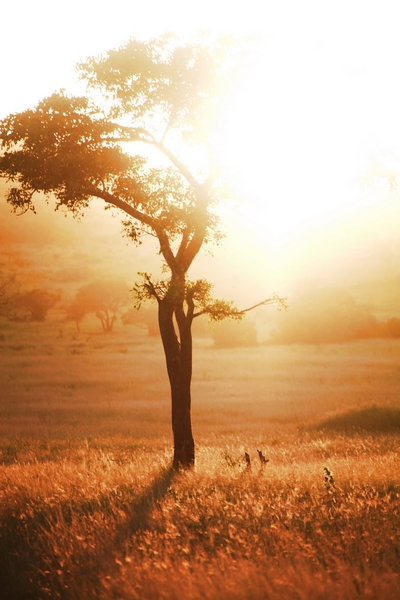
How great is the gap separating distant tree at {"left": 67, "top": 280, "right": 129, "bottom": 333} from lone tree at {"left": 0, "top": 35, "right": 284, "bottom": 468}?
58113 millimetres

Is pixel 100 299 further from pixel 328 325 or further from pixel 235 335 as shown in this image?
pixel 328 325

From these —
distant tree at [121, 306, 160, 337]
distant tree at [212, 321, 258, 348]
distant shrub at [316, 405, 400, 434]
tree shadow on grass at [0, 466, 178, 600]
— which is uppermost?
distant tree at [121, 306, 160, 337]

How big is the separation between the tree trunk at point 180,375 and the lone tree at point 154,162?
0.02 meters

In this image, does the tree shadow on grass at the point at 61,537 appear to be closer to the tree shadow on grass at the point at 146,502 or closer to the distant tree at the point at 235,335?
the tree shadow on grass at the point at 146,502

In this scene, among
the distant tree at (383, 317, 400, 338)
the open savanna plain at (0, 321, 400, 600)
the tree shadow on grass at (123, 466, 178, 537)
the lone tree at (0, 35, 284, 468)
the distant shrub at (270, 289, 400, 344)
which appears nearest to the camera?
the open savanna plain at (0, 321, 400, 600)

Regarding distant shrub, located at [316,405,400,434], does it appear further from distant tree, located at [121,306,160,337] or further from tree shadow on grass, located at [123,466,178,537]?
distant tree, located at [121,306,160,337]

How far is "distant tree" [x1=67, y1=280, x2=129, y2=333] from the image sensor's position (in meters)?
72.4

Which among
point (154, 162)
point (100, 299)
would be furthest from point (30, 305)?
point (154, 162)

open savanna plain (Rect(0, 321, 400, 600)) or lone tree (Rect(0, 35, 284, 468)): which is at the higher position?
lone tree (Rect(0, 35, 284, 468))

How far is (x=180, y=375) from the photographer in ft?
45.5

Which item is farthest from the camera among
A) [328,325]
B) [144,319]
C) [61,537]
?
[144,319]

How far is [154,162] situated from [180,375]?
503 centimetres

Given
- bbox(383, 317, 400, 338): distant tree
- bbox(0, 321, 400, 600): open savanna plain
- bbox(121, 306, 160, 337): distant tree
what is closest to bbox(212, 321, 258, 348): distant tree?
bbox(121, 306, 160, 337): distant tree

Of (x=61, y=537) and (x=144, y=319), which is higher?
(x=144, y=319)
